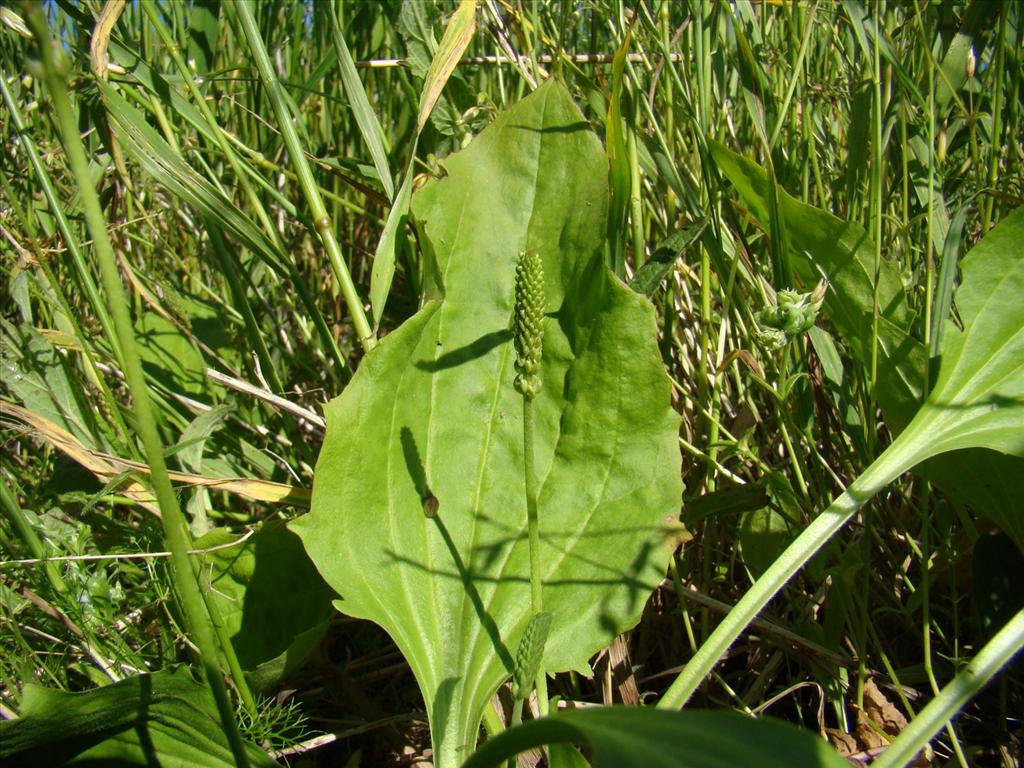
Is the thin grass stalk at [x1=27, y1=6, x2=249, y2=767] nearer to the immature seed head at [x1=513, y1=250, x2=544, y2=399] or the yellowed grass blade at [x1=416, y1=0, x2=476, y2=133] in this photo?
the immature seed head at [x1=513, y1=250, x2=544, y2=399]

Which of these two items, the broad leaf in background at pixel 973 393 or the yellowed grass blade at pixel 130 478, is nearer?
the broad leaf in background at pixel 973 393

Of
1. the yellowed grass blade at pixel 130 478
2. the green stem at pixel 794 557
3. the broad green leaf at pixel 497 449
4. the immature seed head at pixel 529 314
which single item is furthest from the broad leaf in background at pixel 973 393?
the yellowed grass blade at pixel 130 478

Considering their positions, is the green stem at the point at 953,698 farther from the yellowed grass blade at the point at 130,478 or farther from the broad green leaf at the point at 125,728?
the yellowed grass blade at the point at 130,478

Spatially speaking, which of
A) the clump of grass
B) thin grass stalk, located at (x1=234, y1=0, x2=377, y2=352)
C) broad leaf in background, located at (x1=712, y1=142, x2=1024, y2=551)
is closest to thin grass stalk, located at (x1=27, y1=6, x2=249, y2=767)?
the clump of grass

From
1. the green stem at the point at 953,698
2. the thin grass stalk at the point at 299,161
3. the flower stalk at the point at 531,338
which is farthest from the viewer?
the thin grass stalk at the point at 299,161

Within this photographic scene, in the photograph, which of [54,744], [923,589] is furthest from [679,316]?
[54,744]

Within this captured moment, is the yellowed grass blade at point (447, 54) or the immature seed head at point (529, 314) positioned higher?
the yellowed grass blade at point (447, 54)

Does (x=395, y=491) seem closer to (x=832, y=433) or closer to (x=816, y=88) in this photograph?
(x=832, y=433)

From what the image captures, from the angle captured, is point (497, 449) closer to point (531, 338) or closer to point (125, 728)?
point (531, 338)
